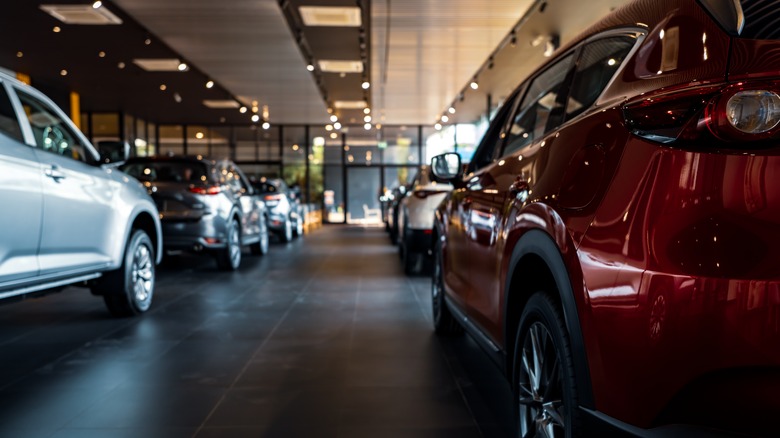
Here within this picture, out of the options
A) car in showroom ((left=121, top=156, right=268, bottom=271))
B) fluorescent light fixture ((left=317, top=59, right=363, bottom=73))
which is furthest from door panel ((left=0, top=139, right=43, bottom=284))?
fluorescent light fixture ((left=317, top=59, right=363, bottom=73))

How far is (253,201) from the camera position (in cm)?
1110

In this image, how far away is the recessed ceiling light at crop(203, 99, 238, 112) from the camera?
21453 mm

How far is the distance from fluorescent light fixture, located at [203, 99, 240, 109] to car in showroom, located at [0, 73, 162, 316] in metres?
15.8

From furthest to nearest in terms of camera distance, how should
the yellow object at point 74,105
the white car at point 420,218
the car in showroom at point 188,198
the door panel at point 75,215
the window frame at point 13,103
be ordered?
the yellow object at point 74,105, the white car at point 420,218, the car in showroom at point 188,198, the door panel at point 75,215, the window frame at point 13,103

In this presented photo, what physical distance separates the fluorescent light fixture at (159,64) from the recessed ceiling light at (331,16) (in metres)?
4.70

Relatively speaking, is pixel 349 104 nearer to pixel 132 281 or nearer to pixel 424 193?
pixel 424 193

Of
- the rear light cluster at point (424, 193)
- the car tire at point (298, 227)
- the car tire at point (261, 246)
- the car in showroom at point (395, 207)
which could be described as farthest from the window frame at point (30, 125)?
the car tire at point (298, 227)

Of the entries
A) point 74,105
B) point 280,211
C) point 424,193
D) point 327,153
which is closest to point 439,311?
point 424,193

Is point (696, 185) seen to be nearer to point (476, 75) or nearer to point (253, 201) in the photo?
point (253, 201)

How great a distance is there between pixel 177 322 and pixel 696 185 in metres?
5.10

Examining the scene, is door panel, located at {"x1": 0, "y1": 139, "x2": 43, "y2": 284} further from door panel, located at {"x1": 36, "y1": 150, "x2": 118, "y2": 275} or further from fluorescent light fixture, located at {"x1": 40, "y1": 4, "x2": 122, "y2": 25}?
fluorescent light fixture, located at {"x1": 40, "y1": 4, "x2": 122, "y2": 25}

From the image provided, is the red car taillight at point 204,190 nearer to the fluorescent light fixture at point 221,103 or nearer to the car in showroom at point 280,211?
the car in showroom at point 280,211

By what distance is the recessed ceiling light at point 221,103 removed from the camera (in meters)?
21.5

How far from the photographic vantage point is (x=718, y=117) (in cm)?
156
